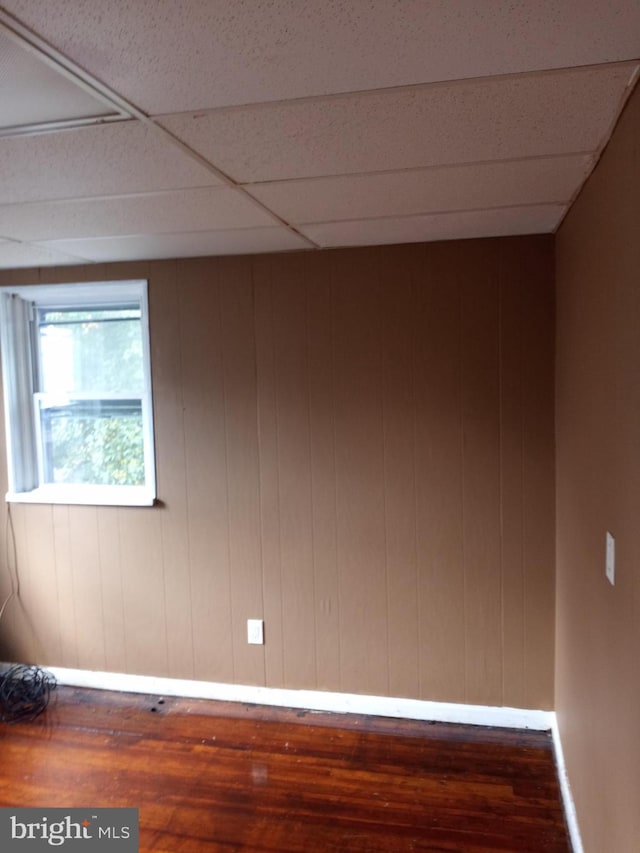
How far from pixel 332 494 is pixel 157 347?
1133 millimetres

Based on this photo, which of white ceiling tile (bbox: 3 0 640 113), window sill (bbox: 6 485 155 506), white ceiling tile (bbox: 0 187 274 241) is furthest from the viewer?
window sill (bbox: 6 485 155 506)

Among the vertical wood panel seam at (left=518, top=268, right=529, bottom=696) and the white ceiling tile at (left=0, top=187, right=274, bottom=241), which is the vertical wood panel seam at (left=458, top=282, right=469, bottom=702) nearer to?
the vertical wood panel seam at (left=518, top=268, right=529, bottom=696)

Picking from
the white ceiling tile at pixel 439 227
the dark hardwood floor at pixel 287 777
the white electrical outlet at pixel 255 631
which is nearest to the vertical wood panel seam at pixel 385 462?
the white ceiling tile at pixel 439 227

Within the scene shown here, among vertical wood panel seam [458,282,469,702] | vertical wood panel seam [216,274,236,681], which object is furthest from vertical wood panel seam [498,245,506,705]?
vertical wood panel seam [216,274,236,681]

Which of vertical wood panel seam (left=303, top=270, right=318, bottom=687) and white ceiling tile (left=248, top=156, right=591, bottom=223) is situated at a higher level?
white ceiling tile (left=248, top=156, right=591, bottom=223)

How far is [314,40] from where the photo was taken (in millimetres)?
1104

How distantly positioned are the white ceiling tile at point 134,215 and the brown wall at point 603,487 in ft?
3.62

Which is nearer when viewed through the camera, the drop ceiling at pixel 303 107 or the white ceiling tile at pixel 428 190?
the drop ceiling at pixel 303 107

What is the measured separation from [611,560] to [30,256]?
2769 millimetres

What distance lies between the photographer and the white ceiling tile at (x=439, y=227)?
7.66 feet

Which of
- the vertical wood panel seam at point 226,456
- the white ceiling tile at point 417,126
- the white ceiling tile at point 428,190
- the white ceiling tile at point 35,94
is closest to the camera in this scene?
the white ceiling tile at point 35,94

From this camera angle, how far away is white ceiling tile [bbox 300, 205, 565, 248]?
2.34m

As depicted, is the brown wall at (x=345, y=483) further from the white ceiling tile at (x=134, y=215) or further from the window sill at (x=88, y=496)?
the white ceiling tile at (x=134, y=215)

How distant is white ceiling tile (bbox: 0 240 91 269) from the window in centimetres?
13
